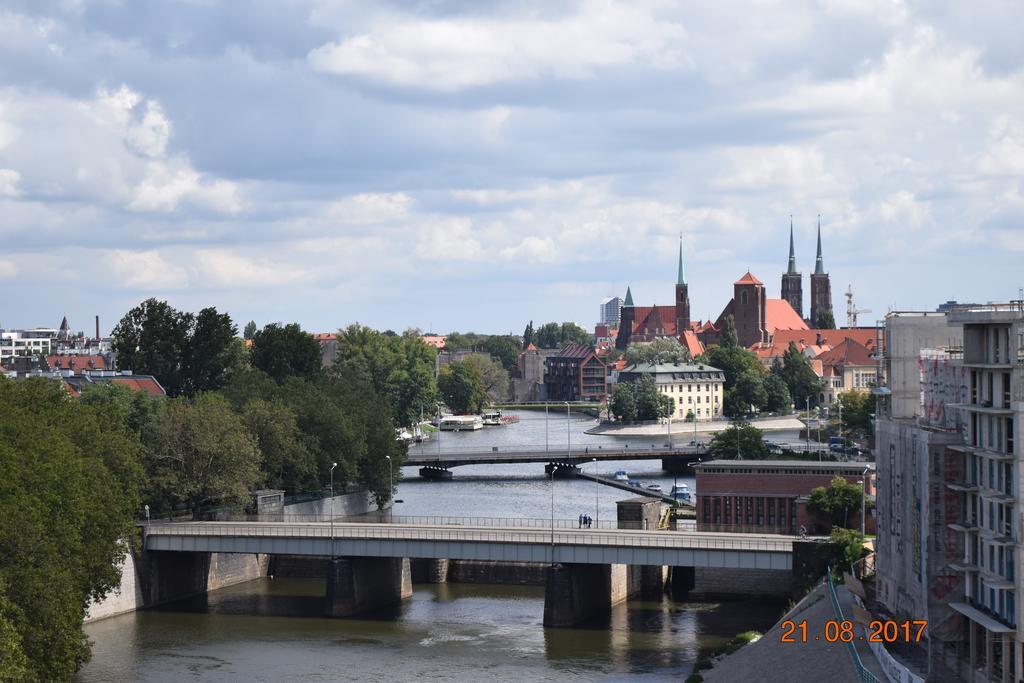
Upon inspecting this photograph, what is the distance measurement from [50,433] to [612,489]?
73.7 m

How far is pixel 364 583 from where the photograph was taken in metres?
82.6

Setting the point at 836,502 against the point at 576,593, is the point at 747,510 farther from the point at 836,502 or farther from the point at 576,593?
the point at 576,593

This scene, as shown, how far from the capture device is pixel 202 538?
84.0 m

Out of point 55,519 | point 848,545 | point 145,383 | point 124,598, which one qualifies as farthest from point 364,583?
point 145,383

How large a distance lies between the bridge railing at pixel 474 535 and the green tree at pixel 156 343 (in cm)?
7237

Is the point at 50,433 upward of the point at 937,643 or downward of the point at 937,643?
upward

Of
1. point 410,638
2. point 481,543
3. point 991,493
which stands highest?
point 991,493

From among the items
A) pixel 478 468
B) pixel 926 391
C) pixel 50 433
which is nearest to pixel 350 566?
pixel 50 433

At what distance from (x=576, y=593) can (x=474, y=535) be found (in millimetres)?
6440

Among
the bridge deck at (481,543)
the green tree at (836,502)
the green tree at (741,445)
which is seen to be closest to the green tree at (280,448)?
the bridge deck at (481,543)

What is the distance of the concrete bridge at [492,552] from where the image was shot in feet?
253

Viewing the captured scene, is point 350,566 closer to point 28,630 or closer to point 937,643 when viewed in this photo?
point 28,630

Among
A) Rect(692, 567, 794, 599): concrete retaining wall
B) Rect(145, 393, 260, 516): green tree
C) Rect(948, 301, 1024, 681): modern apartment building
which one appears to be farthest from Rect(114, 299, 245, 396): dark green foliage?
Rect(948, 301, 1024, 681): modern apartment building

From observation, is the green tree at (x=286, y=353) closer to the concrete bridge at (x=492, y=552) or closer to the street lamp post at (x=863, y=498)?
the concrete bridge at (x=492, y=552)
